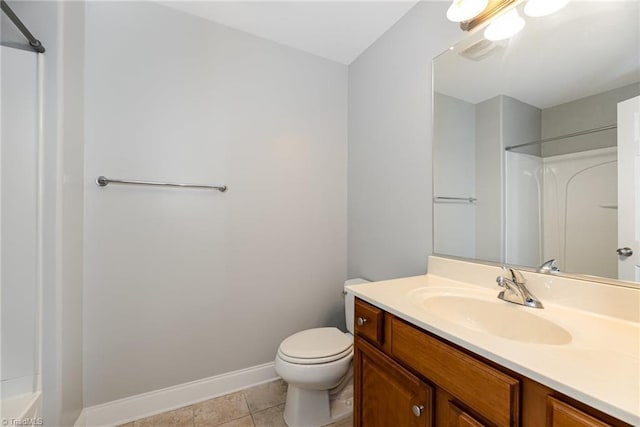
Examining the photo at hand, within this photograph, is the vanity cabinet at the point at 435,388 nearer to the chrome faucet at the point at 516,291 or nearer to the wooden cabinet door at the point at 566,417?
the wooden cabinet door at the point at 566,417

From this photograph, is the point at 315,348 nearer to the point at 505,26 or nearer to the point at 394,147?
the point at 394,147

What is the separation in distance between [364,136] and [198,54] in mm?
1166

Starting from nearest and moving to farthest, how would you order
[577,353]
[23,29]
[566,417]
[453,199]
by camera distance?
[566,417]
[577,353]
[23,29]
[453,199]

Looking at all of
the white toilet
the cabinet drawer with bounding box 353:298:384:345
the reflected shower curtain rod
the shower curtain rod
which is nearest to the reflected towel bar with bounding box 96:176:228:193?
the shower curtain rod

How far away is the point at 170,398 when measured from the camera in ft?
4.93

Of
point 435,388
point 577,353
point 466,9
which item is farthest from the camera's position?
point 466,9

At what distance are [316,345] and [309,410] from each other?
0.33 metres

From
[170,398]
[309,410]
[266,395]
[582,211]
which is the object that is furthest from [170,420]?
[582,211]

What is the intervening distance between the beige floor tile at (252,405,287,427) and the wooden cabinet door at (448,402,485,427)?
1.06 metres

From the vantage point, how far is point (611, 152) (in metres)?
0.81

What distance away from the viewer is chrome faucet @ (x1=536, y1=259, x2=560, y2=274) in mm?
911

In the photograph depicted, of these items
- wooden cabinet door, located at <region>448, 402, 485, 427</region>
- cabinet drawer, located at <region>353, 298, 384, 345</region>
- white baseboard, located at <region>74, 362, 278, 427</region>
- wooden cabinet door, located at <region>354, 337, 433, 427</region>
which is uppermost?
cabinet drawer, located at <region>353, 298, 384, 345</region>

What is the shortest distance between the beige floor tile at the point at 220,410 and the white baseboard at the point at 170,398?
0.14ft

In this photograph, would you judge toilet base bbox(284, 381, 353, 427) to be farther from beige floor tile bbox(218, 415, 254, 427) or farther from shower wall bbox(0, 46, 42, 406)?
shower wall bbox(0, 46, 42, 406)
